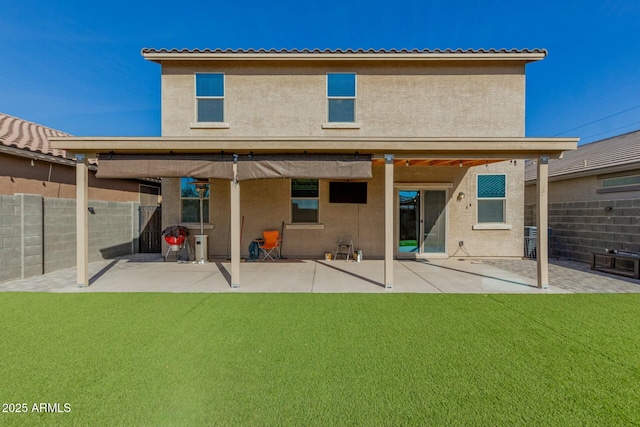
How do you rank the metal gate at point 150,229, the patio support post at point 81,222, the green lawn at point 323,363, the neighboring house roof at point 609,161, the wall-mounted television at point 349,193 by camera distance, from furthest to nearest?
1. the metal gate at point 150,229
2. the wall-mounted television at point 349,193
3. the neighboring house roof at point 609,161
4. the patio support post at point 81,222
5. the green lawn at point 323,363

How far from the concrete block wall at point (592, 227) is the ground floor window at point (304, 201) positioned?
337 inches

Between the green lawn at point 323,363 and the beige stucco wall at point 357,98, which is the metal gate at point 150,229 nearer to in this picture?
the beige stucco wall at point 357,98

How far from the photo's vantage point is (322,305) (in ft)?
16.4

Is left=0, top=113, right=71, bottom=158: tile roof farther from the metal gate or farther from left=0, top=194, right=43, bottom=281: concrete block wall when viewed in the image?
the metal gate

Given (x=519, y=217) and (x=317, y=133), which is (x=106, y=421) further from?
(x=519, y=217)

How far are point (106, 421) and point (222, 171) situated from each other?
15.4 feet

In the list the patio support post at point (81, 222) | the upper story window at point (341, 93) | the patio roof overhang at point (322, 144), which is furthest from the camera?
the upper story window at point (341, 93)

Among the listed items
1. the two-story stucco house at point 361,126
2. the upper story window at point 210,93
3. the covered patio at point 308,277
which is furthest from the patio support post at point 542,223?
the upper story window at point 210,93

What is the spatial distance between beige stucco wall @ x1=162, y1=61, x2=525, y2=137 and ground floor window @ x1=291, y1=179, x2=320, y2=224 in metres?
1.62

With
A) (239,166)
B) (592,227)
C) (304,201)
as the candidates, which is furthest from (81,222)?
(592,227)

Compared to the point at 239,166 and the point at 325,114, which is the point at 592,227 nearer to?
the point at 325,114

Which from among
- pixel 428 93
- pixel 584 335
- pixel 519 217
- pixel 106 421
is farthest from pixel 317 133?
pixel 106 421

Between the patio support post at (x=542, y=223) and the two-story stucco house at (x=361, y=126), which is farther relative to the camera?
the two-story stucco house at (x=361, y=126)

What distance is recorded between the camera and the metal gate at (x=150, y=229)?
11.1 meters
